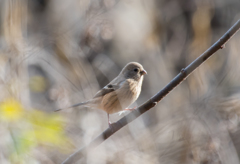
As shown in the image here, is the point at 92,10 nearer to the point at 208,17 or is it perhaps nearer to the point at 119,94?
the point at 119,94

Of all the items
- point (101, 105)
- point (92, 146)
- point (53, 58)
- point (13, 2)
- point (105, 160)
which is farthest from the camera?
point (53, 58)

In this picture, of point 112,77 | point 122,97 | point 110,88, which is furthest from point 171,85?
point 112,77

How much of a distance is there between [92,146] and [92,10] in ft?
9.19

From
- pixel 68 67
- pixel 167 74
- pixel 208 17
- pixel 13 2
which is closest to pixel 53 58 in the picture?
pixel 68 67

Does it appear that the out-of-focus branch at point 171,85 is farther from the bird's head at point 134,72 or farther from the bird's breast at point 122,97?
the bird's head at point 134,72

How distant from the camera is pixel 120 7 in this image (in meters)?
6.00

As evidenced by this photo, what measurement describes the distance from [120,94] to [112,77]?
54.4 inches

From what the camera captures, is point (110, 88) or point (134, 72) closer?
point (110, 88)

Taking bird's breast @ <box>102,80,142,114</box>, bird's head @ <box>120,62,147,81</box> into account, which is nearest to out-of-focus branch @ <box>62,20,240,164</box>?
bird's breast @ <box>102,80,142,114</box>

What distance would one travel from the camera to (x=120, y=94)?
4180 mm

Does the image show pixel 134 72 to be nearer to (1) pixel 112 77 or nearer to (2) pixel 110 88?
(2) pixel 110 88

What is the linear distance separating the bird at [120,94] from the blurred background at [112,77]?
0.59 ft

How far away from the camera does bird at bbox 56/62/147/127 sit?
4.13 metres

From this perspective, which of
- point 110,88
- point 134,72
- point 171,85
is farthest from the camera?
point 134,72
